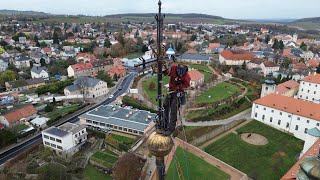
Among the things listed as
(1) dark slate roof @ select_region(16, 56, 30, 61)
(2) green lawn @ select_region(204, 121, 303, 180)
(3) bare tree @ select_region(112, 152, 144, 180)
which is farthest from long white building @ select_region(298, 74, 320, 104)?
(1) dark slate roof @ select_region(16, 56, 30, 61)

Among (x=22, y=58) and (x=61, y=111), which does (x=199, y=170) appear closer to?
(x=61, y=111)

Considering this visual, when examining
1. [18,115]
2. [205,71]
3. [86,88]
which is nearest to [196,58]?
[205,71]

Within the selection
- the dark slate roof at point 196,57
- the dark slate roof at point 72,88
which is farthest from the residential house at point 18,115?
the dark slate roof at point 196,57

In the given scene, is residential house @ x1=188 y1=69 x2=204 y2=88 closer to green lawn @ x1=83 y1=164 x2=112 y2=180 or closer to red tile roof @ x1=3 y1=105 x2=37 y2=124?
green lawn @ x1=83 y1=164 x2=112 y2=180

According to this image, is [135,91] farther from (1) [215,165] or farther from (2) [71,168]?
(1) [215,165]

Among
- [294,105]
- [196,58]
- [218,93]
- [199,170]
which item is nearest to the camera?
[199,170]

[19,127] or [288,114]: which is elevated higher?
[288,114]

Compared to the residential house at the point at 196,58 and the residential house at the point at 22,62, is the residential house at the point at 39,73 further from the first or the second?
the residential house at the point at 196,58
